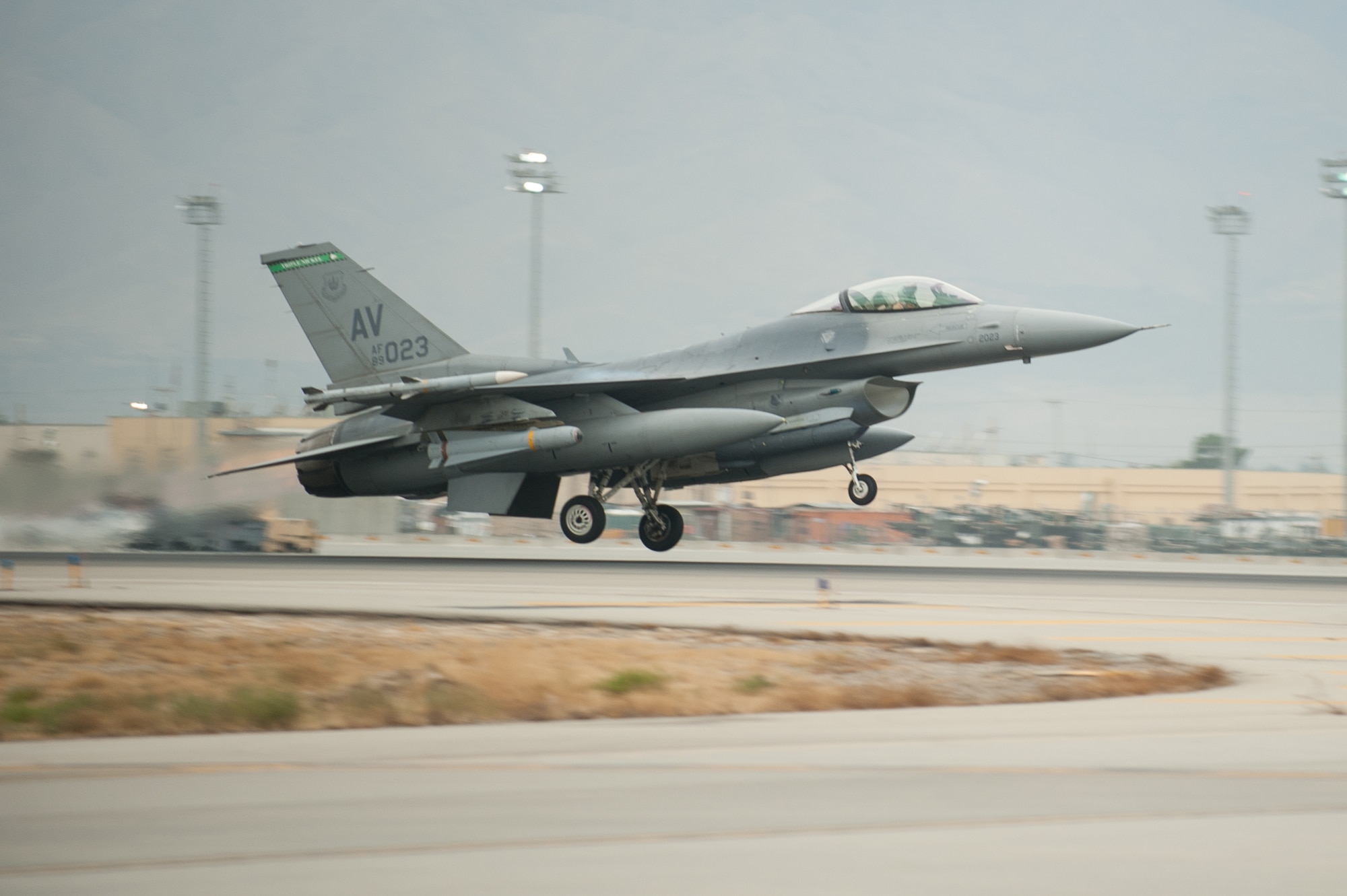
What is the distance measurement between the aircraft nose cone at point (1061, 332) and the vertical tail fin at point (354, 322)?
10364 mm

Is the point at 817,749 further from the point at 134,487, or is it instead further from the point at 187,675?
the point at 134,487

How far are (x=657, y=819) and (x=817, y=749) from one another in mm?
1784

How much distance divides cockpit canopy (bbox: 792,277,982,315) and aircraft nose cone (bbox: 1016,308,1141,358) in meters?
1.00

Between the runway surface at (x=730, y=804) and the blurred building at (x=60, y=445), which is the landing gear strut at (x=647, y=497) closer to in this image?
the blurred building at (x=60, y=445)

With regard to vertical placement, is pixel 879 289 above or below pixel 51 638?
above

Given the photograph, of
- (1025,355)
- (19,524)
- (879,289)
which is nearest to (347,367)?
(19,524)

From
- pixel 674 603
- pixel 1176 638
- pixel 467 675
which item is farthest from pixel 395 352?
pixel 1176 638

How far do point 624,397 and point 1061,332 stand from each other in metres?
7.64

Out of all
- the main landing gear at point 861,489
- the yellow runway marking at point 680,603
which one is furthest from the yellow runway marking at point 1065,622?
the main landing gear at point 861,489

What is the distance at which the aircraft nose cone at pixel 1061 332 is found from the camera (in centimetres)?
1928

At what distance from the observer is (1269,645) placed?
11789 mm

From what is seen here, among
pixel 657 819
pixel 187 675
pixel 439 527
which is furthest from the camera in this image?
pixel 439 527

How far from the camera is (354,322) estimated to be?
75.7 ft

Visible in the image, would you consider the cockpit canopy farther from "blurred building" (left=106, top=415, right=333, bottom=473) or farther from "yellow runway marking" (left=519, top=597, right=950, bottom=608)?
"blurred building" (left=106, top=415, right=333, bottom=473)
